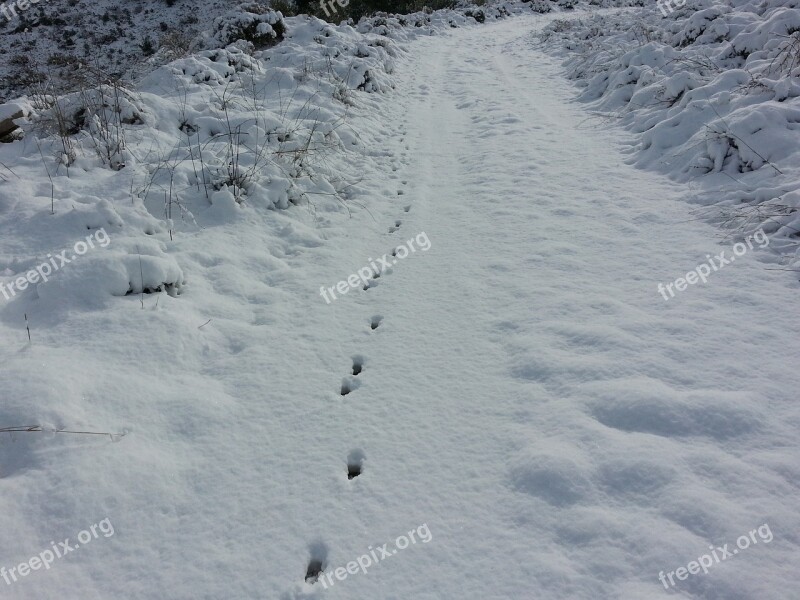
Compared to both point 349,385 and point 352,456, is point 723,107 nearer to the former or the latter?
point 349,385

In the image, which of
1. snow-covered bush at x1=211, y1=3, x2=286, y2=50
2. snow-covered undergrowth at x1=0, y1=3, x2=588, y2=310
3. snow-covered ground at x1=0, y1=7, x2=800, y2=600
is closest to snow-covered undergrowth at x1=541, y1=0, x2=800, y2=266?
snow-covered ground at x1=0, y1=7, x2=800, y2=600

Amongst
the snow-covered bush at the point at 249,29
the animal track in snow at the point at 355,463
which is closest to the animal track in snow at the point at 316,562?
the animal track in snow at the point at 355,463

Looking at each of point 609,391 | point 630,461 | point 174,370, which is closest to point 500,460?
point 630,461

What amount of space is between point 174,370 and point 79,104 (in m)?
3.78

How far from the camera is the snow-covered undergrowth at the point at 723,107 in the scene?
4035 millimetres

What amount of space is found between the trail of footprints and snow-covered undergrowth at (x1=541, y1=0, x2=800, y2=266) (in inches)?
116

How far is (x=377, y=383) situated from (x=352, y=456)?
53 centimetres

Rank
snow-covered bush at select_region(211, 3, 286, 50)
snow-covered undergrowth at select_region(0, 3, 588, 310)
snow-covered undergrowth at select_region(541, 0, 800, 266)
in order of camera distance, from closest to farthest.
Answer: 1. snow-covered undergrowth at select_region(0, 3, 588, 310)
2. snow-covered undergrowth at select_region(541, 0, 800, 266)
3. snow-covered bush at select_region(211, 3, 286, 50)

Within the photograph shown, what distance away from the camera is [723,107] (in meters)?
5.28

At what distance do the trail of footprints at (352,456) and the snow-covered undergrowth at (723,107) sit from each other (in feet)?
9.66

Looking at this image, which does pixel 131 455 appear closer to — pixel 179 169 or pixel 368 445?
pixel 368 445

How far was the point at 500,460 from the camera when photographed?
2234 millimetres

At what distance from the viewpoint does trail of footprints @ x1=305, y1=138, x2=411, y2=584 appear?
6.16 feet

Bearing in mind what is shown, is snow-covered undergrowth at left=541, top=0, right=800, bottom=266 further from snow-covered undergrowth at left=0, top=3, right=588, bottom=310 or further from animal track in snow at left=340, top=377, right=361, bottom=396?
snow-covered undergrowth at left=0, top=3, right=588, bottom=310
